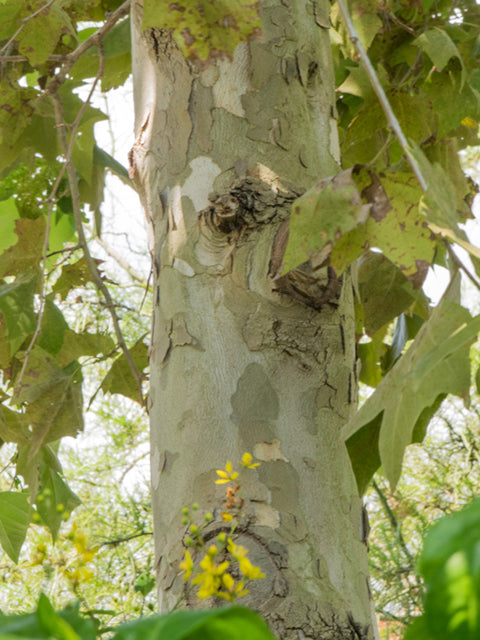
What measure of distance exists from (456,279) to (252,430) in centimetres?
17

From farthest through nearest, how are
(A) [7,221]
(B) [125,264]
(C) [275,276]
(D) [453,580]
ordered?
(B) [125,264]
(A) [7,221]
(C) [275,276]
(D) [453,580]

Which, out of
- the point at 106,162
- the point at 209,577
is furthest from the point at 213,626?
the point at 106,162

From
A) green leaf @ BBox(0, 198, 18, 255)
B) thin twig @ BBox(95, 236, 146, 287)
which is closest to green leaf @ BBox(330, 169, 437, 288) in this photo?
green leaf @ BBox(0, 198, 18, 255)

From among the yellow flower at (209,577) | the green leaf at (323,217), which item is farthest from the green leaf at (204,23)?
the yellow flower at (209,577)

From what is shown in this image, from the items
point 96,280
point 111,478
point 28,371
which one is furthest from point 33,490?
point 111,478

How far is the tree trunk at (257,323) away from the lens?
0.47 metres

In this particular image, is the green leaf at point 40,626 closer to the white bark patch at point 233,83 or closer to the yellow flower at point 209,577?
the yellow flower at point 209,577

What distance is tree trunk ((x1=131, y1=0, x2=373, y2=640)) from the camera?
47cm

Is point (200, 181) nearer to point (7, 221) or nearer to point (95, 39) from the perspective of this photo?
point (95, 39)

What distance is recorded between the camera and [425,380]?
37 cm

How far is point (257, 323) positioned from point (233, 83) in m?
0.23

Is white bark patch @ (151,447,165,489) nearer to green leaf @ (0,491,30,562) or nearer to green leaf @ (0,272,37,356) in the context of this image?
green leaf @ (0,491,30,562)

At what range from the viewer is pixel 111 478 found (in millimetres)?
1773

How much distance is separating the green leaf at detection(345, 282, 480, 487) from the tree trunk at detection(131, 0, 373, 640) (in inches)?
4.6
